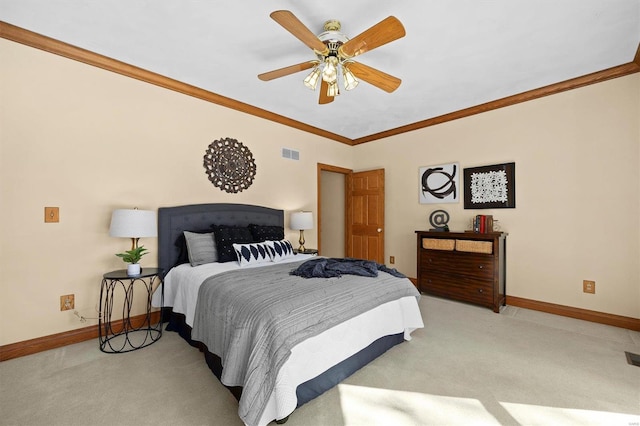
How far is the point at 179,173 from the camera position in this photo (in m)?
3.25

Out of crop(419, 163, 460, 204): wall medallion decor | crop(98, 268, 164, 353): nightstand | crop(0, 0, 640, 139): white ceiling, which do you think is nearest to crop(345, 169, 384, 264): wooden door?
crop(419, 163, 460, 204): wall medallion decor

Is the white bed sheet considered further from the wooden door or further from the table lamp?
the wooden door

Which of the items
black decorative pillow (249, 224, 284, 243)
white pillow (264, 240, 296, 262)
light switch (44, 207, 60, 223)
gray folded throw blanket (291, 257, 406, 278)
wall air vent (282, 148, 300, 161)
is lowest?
gray folded throw blanket (291, 257, 406, 278)

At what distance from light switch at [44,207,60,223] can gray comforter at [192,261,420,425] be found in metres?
1.47

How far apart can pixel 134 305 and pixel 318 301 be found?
2227 millimetres

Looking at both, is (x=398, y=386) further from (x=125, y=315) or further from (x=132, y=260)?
(x=125, y=315)

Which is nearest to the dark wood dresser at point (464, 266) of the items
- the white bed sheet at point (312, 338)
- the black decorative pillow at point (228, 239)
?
the white bed sheet at point (312, 338)

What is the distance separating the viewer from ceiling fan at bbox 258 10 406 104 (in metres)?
1.79

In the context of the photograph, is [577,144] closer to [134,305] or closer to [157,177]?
[157,177]

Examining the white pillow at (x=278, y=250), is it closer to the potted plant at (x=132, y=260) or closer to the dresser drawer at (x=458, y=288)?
the potted plant at (x=132, y=260)

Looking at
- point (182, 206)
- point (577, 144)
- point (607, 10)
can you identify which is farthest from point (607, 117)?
point (182, 206)

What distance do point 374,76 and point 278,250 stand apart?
6.69 ft

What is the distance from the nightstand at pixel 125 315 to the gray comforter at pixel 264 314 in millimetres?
775

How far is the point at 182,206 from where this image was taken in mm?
3221
